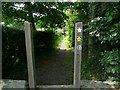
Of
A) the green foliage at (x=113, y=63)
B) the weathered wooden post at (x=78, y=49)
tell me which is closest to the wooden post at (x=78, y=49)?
the weathered wooden post at (x=78, y=49)

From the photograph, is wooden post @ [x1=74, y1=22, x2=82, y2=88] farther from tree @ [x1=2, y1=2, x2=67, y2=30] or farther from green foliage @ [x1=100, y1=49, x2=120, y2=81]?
tree @ [x1=2, y1=2, x2=67, y2=30]

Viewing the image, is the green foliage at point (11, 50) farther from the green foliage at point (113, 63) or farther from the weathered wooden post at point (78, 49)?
the green foliage at point (113, 63)

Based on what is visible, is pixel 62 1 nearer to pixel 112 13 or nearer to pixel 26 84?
pixel 112 13

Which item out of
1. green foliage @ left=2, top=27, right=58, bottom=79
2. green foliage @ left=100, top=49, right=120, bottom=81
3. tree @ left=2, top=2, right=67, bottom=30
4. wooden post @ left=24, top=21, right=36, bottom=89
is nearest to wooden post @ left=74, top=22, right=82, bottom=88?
wooden post @ left=24, top=21, right=36, bottom=89

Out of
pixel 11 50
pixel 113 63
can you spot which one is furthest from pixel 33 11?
pixel 113 63

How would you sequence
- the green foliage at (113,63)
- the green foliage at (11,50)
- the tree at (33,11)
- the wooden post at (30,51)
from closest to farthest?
the wooden post at (30,51) → the green foliage at (113,63) → the green foliage at (11,50) → the tree at (33,11)

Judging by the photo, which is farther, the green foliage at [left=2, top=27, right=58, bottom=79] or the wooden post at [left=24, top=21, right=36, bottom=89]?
the green foliage at [left=2, top=27, right=58, bottom=79]

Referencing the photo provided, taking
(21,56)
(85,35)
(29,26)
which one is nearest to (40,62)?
(21,56)

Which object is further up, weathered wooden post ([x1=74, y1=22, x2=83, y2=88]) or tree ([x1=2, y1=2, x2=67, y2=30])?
tree ([x1=2, y1=2, x2=67, y2=30])

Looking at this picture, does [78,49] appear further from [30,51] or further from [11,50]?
[11,50]

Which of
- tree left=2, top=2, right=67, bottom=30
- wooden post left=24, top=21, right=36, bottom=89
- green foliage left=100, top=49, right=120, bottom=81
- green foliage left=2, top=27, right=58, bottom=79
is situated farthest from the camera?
tree left=2, top=2, right=67, bottom=30

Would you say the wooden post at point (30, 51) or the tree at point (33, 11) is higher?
the tree at point (33, 11)

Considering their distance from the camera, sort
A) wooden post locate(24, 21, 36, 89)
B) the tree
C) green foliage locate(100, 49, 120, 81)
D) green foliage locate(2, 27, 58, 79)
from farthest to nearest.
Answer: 1. the tree
2. green foliage locate(2, 27, 58, 79)
3. green foliage locate(100, 49, 120, 81)
4. wooden post locate(24, 21, 36, 89)

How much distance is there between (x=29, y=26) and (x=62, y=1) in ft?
14.0
